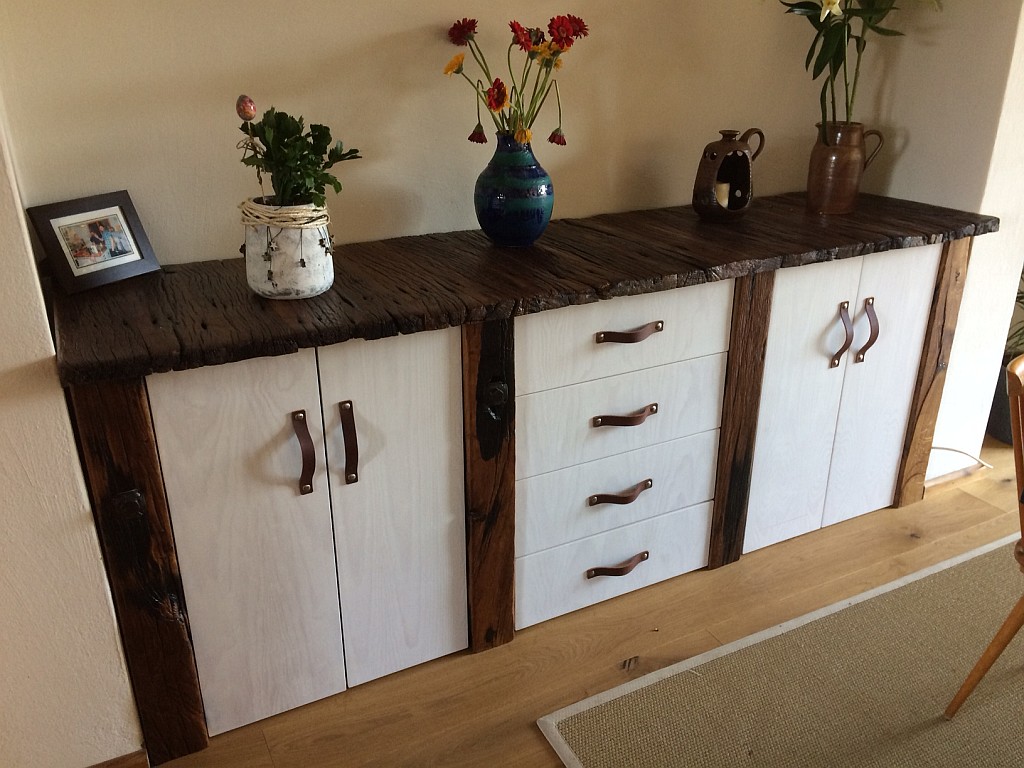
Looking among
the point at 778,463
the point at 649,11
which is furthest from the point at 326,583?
the point at 649,11

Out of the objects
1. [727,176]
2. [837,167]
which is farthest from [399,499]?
[837,167]

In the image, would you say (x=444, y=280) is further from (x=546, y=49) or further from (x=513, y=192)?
(x=546, y=49)

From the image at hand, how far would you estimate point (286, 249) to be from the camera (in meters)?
1.47

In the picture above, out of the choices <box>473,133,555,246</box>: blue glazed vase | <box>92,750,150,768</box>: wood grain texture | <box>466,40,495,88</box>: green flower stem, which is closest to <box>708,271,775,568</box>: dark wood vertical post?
<box>473,133,555,246</box>: blue glazed vase

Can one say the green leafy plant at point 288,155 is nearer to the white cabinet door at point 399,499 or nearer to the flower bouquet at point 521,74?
the white cabinet door at point 399,499

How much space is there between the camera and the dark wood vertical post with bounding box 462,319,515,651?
5.20 ft

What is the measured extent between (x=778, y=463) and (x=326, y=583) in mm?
1139

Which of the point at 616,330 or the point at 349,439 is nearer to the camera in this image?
the point at 349,439

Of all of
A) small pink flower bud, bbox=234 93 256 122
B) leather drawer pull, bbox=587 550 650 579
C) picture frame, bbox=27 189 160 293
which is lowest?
leather drawer pull, bbox=587 550 650 579

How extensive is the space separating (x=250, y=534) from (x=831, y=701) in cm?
118

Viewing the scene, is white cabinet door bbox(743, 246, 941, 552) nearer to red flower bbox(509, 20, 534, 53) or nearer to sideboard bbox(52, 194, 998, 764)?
sideboard bbox(52, 194, 998, 764)

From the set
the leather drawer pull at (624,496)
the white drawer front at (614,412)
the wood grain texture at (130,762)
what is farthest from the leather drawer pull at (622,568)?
the wood grain texture at (130,762)

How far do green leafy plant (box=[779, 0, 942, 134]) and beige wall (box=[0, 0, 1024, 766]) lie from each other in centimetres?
8

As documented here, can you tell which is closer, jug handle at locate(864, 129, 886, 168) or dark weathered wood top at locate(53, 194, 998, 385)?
dark weathered wood top at locate(53, 194, 998, 385)
